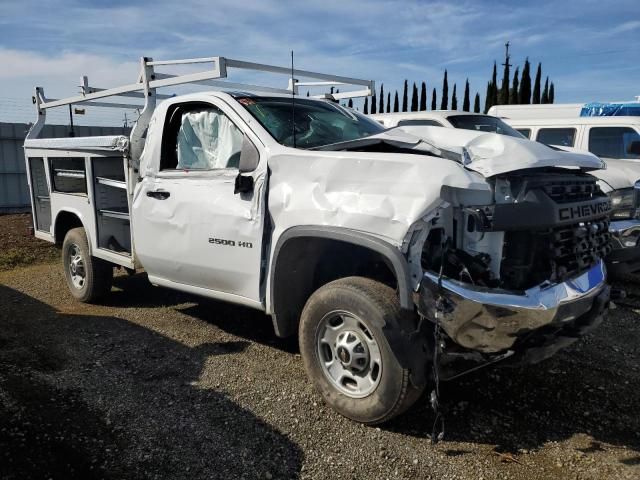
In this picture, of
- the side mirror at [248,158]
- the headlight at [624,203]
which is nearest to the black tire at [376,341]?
the side mirror at [248,158]

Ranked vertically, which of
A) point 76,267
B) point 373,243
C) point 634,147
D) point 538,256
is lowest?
point 76,267

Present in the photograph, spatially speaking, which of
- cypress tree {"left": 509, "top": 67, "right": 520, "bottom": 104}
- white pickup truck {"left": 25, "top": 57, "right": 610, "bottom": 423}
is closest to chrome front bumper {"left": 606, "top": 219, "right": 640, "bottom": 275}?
white pickup truck {"left": 25, "top": 57, "right": 610, "bottom": 423}

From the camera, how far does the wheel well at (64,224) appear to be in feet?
21.7

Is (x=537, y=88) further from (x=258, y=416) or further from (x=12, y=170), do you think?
(x=258, y=416)

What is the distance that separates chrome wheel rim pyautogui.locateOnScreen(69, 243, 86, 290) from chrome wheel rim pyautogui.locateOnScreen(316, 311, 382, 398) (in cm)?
376

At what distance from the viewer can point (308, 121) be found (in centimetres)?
450

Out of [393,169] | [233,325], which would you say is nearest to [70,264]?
[233,325]

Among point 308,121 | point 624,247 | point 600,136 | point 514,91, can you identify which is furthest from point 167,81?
point 514,91

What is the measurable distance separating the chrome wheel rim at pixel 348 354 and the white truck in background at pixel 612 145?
293cm

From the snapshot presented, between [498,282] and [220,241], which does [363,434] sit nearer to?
[498,282]

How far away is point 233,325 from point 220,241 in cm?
159

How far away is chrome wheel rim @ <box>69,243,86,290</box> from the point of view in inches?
250

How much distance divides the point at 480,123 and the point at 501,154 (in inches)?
220

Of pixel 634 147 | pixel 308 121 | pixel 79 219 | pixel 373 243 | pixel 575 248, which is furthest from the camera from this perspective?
pixel 634 147
